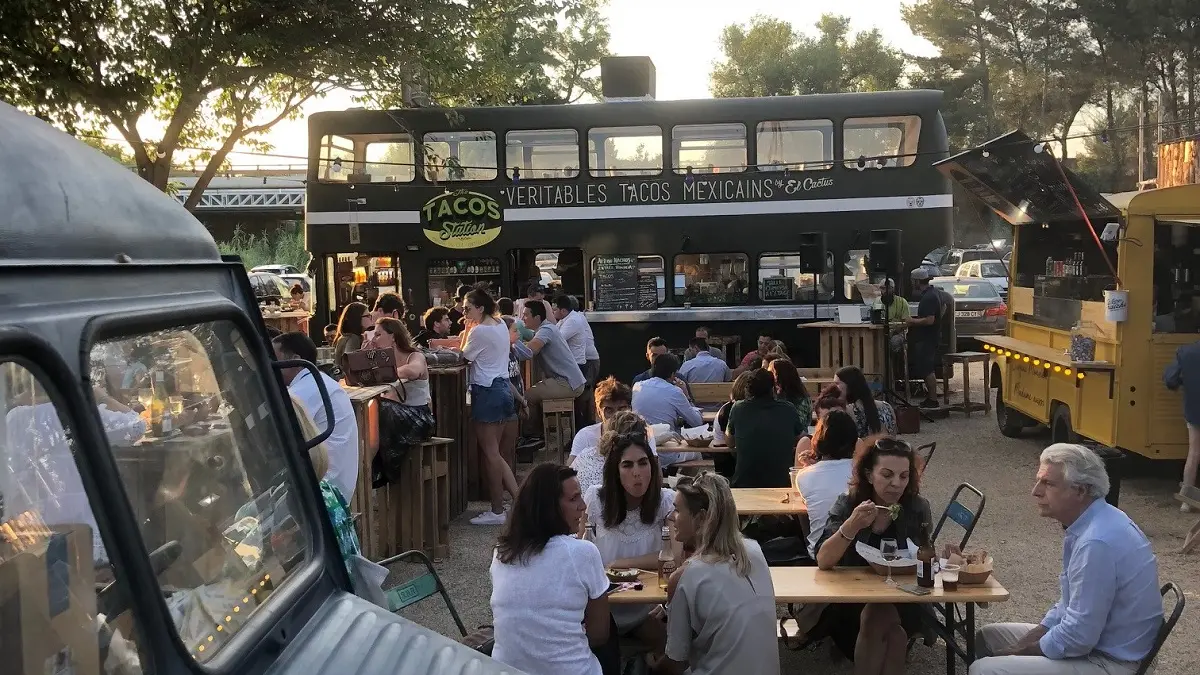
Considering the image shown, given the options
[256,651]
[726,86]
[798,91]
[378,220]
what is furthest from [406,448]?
[726,86]

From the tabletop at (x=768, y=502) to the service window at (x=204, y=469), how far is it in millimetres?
3607

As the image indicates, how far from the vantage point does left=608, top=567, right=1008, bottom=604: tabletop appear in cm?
475

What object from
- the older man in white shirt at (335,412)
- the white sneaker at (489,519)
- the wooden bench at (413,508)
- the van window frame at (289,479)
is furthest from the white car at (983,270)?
the van window frame at (289,479)

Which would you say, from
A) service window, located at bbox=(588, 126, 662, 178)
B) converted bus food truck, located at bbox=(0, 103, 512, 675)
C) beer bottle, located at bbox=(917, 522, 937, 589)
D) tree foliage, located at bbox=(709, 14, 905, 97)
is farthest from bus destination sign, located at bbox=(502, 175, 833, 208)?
tree foliage, located at bbox=(709, 14, 905, 97)

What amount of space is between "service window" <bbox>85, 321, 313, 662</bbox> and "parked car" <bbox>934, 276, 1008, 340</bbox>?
16308mm

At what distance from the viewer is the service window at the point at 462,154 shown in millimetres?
15359

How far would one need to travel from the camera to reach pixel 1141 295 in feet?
29.1

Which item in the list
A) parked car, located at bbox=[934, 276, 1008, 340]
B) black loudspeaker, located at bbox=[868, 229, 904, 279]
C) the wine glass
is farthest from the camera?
parked car, located at bbox=[934, 276, 1008, 340]

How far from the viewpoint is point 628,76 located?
52.1ft

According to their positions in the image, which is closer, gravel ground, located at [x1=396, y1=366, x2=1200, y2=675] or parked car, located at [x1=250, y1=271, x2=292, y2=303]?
gravel ground, located at [x1=396, y1=366, x2=1200, y2=675]

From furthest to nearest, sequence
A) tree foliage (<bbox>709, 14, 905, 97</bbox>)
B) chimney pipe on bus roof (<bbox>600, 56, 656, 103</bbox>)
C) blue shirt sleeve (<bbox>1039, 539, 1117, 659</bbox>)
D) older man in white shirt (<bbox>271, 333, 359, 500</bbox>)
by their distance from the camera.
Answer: tree foliage (<bbox>709, 14, 905, 97</bbox>), chimney pipe on bus roof (<bbox>600, 56, 656, 103</bbox>), older man in white shirt (<bbox>271, 333, 359, 500</bbox>), blue shirt sleeve (<bbox>1039, 539, 1117, 659</bbox>)

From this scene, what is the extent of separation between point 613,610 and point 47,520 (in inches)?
144

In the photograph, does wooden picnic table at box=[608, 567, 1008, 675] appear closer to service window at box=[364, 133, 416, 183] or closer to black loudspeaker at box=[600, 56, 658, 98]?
service window at box=[364, 133, 416, 183]

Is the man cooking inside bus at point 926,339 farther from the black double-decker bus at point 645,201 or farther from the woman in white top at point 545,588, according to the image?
the woman in white top at point 545,588
